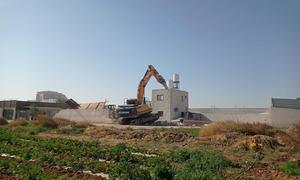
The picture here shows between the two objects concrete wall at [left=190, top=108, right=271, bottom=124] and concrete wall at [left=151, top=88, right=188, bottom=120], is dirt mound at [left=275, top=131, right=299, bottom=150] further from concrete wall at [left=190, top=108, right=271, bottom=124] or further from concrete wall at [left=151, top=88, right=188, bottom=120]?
concrete wall at [left=151, top=88, right=188, bottom=120]

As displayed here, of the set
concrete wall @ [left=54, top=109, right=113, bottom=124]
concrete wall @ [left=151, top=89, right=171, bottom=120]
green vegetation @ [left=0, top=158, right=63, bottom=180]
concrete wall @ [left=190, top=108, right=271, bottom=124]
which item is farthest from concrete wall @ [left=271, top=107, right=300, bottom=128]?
green vegetation @ [left=0, top=158, right=63, bottom=180]

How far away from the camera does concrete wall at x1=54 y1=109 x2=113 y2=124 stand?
38656 millimetres

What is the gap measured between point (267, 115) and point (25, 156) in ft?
96.6

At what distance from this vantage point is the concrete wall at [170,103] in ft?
127

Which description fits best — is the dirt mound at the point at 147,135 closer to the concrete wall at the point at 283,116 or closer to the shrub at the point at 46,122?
the shrub at the point at 46,122

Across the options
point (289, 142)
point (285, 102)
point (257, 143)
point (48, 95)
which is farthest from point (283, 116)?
point (48, 95)

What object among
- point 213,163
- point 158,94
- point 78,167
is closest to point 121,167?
point 78,167

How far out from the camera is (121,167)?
7906 millimetres

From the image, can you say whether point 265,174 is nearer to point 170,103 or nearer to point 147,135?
point 147,135

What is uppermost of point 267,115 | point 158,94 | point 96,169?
point 158,94

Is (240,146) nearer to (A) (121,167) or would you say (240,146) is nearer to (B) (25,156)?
(A) (121,167)

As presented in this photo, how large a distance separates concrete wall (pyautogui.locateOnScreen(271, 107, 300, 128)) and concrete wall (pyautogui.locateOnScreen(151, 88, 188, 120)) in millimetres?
12306

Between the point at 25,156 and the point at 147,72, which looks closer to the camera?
the point at 25,156

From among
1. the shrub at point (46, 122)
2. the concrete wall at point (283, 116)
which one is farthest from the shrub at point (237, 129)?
the shrub at point (46, 122)
